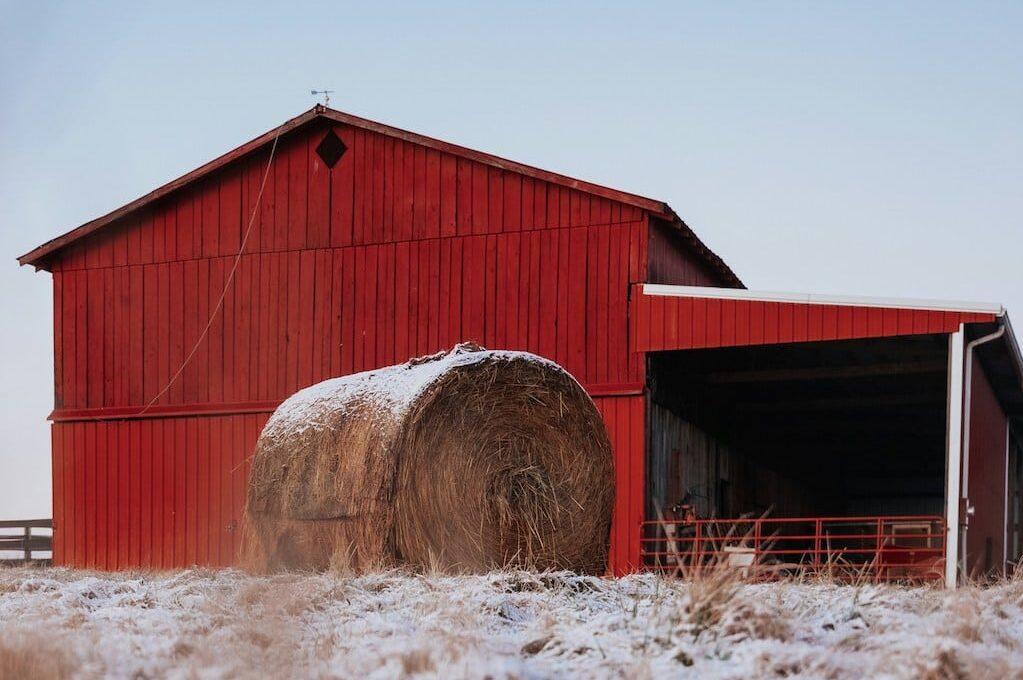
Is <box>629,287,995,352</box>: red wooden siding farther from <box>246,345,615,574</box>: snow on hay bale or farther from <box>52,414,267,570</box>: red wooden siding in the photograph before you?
<box>52,414,267,570</box>: red wooden siding

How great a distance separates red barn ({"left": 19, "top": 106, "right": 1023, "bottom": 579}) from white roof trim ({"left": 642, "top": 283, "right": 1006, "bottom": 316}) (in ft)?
0.11

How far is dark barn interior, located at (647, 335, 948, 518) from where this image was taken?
15.6m

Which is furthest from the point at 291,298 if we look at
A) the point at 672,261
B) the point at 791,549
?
the point at 791,549

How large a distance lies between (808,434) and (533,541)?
43.8ft

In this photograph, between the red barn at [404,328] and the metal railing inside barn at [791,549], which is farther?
the red barn at [404,328]

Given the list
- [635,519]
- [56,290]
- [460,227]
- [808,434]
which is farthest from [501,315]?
[808,434]

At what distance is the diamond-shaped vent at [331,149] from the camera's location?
16.4 meters

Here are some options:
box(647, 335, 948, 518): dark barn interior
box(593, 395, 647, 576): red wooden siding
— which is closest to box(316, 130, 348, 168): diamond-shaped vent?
box(647, 335, 948, 518): dark barn interior

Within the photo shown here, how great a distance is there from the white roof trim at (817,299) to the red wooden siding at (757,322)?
43mm

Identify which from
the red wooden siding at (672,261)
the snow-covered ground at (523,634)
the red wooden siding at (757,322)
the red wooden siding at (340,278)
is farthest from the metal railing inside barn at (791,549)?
the red wooden siding at (672,261)

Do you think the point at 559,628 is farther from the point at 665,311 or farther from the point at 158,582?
the point at 665,311

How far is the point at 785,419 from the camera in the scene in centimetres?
2078

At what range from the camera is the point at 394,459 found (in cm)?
934

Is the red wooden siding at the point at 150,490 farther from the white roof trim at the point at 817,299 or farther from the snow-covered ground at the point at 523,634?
the snow-covered ground at the point at 523,634
